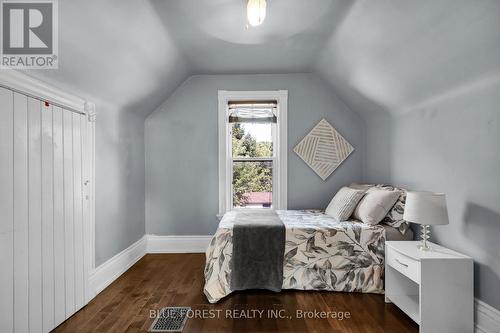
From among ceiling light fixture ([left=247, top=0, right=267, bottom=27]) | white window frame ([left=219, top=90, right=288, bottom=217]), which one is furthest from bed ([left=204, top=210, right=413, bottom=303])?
ceiling light fixture ([left=247, top=0, right=267, bottom=27])

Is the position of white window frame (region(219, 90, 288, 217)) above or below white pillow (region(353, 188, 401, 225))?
above

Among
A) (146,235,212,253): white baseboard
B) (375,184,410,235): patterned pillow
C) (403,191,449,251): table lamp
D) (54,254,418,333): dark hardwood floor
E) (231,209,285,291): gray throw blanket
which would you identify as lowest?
(54,254,418,333): dark hardwood floor

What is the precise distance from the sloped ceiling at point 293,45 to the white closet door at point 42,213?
0.36 metres

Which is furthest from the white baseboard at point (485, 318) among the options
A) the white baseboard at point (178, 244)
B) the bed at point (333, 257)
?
the white baseboard at point (178, 244)

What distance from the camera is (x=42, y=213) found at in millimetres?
2010

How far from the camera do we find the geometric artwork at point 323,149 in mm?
3930

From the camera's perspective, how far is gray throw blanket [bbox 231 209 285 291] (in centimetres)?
262

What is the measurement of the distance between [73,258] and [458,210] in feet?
10.4

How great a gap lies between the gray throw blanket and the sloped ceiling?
182 cm

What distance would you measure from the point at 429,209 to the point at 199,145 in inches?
112

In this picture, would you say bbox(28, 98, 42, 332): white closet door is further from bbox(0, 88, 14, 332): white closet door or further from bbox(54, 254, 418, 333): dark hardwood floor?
bbox(54, 254, 418, 333): dark hardwood floor

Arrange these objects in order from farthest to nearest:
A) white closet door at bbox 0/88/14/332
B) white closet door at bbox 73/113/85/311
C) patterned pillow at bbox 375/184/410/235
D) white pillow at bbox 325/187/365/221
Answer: white pillow at bbox 325/187/365/221 < patterned pillow at bbox 375/184/410/235 < white closet door at bbox 73/113/85/311 < white closet door at bbox 0/88/14/332

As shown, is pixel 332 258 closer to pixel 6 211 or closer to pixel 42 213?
pixel 42 213

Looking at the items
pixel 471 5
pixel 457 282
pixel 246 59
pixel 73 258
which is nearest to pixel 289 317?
pixel 457 282
